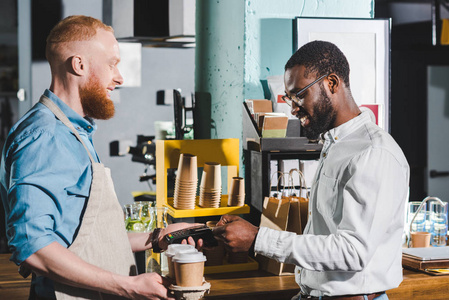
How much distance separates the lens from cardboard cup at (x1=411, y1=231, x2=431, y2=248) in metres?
2.79

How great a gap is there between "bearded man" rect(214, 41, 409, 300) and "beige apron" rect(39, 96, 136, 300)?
1.43 ft

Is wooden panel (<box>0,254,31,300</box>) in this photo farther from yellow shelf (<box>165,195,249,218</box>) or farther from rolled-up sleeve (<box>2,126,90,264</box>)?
rolled-up sleeve (<box>2,126,90,264</box>)

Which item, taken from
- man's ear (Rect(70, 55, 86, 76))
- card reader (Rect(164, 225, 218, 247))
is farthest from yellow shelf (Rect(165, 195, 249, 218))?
man's ear (Rect(70, 55, 86, 76))

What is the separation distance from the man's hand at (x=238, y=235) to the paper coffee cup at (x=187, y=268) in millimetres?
235

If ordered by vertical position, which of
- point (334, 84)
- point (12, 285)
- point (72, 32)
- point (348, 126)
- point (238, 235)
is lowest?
point (12, 285)

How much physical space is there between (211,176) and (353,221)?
3.65 feet

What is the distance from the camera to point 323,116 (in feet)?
6.24

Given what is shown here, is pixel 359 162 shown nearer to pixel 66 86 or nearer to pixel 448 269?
pixel 66 86

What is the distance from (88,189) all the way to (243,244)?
60 centimetres

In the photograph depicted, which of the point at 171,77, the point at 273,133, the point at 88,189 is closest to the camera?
the point at 88,189

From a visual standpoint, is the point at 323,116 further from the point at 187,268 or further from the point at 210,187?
the point at 210,187

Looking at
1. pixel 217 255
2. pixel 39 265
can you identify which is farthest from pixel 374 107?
pixel 39 265

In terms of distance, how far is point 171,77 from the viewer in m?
6.87

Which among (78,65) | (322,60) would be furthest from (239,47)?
(78,65)
